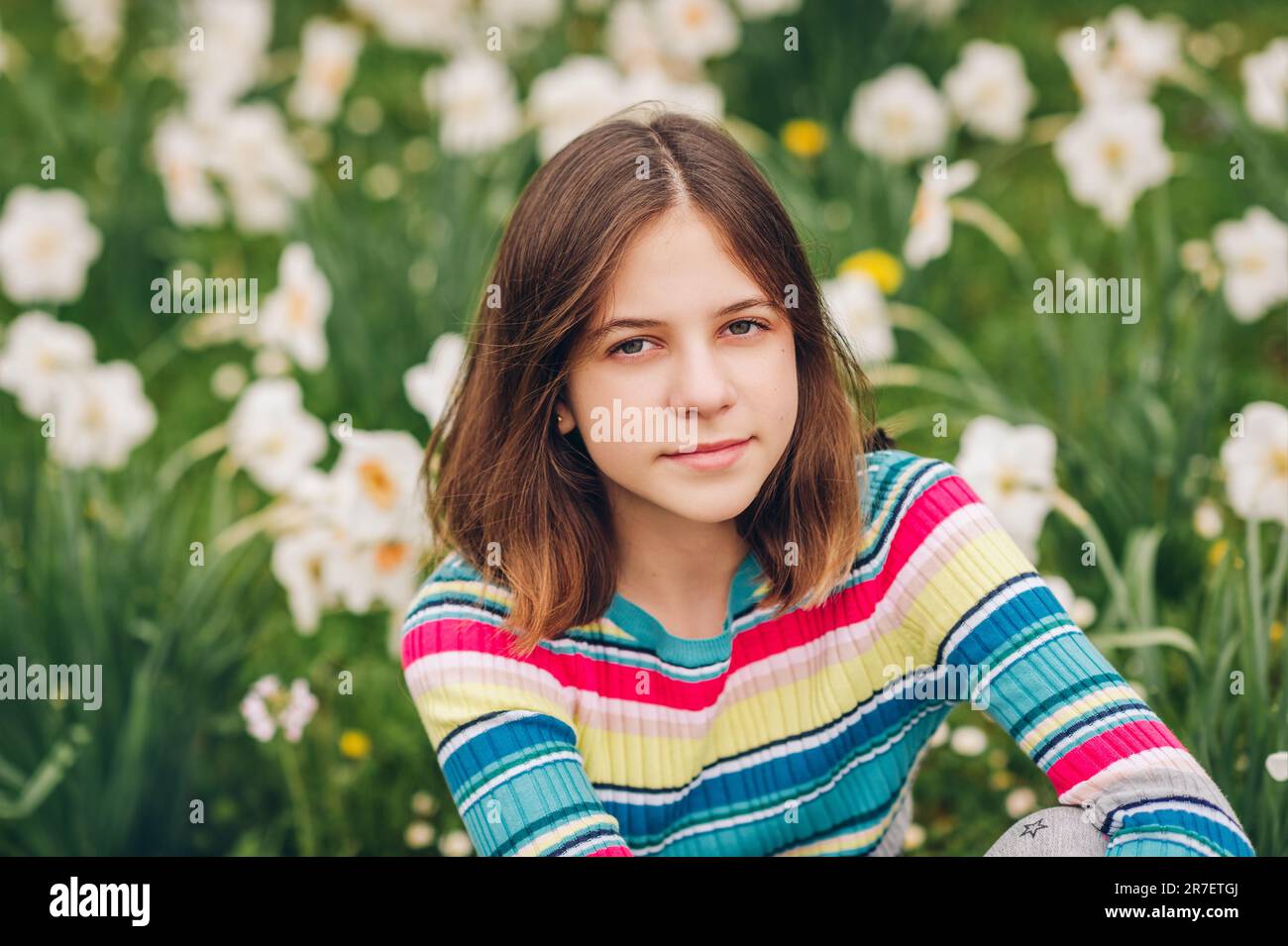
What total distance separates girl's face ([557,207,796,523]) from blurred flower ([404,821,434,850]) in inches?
39.0

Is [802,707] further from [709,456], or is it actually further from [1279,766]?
[1279,766]

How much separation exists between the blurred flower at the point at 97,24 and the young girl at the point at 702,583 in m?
3.71

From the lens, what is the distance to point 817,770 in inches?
66.5

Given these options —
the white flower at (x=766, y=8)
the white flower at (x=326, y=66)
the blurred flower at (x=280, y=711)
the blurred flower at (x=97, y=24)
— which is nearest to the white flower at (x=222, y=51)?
the white flower at (x=326, y=66)

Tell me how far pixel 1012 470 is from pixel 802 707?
0.71 metres

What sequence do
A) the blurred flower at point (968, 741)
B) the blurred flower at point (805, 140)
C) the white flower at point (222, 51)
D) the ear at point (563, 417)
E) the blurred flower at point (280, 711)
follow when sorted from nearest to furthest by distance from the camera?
the ear at point (563, 417)
the blurred flower at point (280, 711)
the blurred flower at point (968, 741)
the white flower at point (222, 51)
the blurred flower at point (805, 140)

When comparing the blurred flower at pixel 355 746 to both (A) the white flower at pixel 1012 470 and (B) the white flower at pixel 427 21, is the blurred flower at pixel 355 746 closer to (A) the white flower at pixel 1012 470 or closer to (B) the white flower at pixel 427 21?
(A) the white flower at pixel 1012 470

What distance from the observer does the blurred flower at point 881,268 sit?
316 cm

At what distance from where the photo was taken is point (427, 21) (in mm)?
3959

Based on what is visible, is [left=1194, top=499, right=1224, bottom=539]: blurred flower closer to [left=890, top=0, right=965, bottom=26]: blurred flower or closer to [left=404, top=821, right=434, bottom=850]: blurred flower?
[left=404, top=821, right=434, bottom=850]: blurred flower

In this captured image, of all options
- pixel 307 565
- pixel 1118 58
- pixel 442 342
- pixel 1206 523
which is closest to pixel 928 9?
pixel 1118 58

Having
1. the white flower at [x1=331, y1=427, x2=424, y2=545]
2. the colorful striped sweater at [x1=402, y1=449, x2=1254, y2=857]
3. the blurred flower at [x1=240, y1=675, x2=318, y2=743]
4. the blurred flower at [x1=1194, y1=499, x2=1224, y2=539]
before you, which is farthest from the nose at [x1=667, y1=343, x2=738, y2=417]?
the blurred flower at [x1=1194, y1=499, x2=1224, y2=539]

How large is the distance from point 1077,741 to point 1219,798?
15cm

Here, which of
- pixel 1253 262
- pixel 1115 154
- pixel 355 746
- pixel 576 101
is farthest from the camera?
pixel 576 101
